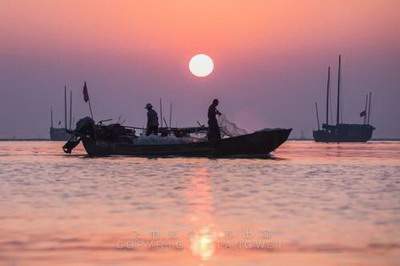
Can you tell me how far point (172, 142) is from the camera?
172 ft

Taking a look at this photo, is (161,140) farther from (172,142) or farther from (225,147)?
(225,147)

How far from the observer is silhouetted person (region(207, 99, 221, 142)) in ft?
155

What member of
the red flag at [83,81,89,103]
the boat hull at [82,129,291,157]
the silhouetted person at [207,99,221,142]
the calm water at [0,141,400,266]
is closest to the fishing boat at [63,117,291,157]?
the boat hull at [82,129,291,157]

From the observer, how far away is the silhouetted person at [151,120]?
5066cm

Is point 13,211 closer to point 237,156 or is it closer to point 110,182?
point 110,182

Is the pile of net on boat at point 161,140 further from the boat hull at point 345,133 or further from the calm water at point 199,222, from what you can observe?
the boat hull at point 345,133

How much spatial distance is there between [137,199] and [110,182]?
783 centimetres

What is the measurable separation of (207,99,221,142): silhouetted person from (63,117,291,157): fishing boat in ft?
1.87

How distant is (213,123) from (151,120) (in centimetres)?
425

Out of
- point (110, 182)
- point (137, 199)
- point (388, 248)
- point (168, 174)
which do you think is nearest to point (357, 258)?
point (388, 248)

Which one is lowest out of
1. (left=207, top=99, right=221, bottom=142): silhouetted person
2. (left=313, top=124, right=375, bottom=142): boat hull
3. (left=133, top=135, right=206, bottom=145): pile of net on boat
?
(left=313, top=124, right=375, bottom=142): boat hull

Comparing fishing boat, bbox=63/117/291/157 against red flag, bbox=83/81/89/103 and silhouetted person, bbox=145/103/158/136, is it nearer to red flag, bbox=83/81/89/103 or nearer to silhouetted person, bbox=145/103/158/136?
silhouetted person, bbox=145/103/158/136

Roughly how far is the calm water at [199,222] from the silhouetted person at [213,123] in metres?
16.3

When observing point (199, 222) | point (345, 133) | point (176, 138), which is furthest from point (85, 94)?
point (345, 133)
